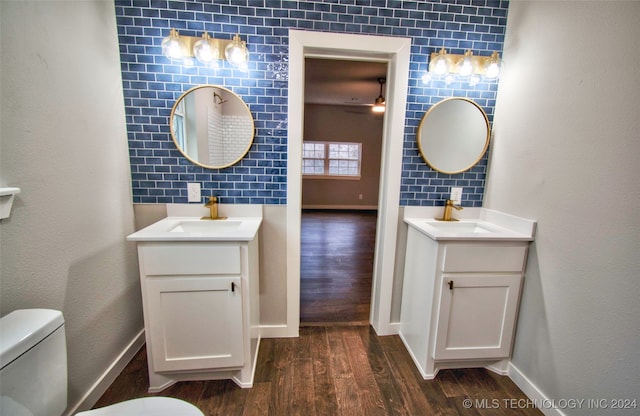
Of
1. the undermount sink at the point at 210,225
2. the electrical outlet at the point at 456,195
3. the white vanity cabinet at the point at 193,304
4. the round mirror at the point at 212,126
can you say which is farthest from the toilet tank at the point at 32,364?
the electrical outlet at the point at 456,195

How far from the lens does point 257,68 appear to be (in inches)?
64.1

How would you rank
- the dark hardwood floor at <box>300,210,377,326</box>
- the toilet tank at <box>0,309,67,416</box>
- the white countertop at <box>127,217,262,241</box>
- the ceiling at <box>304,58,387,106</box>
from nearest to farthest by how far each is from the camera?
1. the toilet tank at <box>0,309,67,416</box>
2. the white countertop at <box>127,217,262,241</box>
3. the dark hardwood floor at <box>300,210,377,326</box>
4. the ceiling at <box>304,58,387,106</box>

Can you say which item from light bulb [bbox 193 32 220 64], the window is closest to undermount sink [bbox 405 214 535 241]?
light bulb [bbox 193 32 220 64]

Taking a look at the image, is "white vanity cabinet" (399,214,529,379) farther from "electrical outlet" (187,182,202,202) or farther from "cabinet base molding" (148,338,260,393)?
"electrical outlet" (187,182,202,202)

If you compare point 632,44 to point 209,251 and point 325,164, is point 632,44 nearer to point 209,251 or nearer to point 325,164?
point 209,251

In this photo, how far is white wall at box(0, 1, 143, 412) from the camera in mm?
1004

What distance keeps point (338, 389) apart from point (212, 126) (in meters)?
1.70

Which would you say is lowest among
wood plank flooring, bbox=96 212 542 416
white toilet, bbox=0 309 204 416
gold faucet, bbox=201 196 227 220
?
wood plank flooring, bbox=96 212 542 416

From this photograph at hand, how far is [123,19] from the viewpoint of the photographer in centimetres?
152

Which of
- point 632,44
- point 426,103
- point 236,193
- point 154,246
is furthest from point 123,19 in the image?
point 632,44

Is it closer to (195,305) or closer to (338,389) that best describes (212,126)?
(195,305)

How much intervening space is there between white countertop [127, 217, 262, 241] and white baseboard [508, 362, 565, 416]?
5.49 ft

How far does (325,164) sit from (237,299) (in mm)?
5546

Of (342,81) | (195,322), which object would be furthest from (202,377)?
(342,81)
